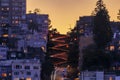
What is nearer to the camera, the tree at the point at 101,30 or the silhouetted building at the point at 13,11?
the tree at the point at 101,30

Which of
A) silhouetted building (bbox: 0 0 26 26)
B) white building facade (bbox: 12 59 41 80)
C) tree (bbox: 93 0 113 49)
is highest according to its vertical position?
silhouetted building (bbox: 0 0 26 26)

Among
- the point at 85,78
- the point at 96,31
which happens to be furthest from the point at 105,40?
the point at 85,78

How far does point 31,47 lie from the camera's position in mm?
118312

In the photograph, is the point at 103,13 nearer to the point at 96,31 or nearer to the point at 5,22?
the point at 96,31

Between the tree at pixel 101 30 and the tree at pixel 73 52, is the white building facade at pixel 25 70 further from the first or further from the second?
the tree at pixel 101 30

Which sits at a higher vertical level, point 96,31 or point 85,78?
point 96,31

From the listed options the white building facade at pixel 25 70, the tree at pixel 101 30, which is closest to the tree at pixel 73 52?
the white building facade at pixel 25 70

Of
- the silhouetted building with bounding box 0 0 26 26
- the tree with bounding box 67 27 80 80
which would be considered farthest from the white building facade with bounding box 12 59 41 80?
the silhouetted building with bounding box 0 0 26 26

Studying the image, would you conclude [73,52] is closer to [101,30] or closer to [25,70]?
[25,70]

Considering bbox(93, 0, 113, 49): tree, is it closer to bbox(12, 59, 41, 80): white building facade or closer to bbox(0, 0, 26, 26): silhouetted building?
bbox(12, 59, 41, 80): white building facade

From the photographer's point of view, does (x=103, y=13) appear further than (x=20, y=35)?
No

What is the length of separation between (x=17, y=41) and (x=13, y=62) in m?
21.8

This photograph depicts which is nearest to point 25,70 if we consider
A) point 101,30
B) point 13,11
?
point 101,30

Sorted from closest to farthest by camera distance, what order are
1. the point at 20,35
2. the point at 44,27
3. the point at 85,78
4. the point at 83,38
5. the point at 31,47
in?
the point at 85,78
the point at 83,38
the point at 31,47
the point at 20,35
the point at 44,27
